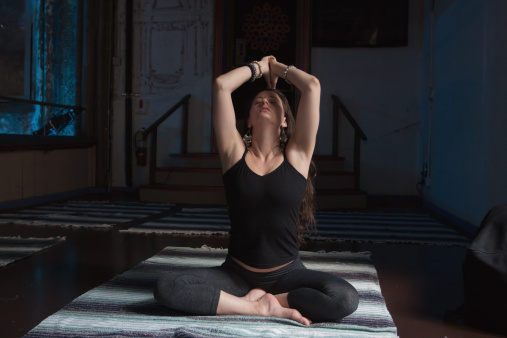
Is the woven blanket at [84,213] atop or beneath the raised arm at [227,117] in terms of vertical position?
beneath

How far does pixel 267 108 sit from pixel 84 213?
3164mm

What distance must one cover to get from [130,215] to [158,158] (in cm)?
232

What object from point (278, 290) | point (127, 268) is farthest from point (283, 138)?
point (127, 268)

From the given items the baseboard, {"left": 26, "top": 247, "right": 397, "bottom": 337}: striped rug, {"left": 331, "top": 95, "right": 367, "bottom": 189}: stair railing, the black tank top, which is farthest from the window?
the black tank top

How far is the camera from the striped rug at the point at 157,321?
1582 millimetres

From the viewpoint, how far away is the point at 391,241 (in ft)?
11.2

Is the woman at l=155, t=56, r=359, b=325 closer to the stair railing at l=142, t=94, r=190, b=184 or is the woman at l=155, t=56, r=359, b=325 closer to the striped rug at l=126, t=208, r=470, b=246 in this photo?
the striped rug at l=126, t=208, r=470, b=246

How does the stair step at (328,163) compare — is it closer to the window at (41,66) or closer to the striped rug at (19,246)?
the window at (41,66)

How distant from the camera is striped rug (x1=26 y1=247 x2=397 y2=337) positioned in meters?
1.58

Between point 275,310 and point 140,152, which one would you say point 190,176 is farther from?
point 275,310

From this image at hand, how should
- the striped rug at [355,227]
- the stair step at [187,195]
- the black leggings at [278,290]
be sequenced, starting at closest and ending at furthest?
1. the black leggings at [278,290]
2. the striped rug at [355,227]
3. the stair step at [187,195]

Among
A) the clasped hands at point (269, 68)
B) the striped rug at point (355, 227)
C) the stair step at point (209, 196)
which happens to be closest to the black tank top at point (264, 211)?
the clasped hands at point (269, 68)

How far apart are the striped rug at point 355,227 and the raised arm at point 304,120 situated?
1.67 m

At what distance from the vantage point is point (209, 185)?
19.2 feet
